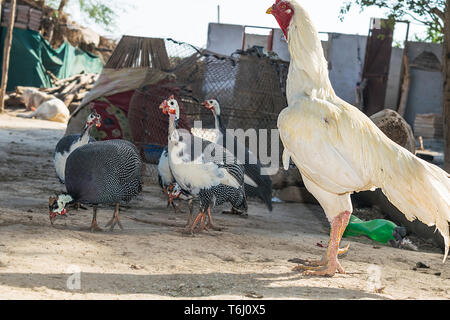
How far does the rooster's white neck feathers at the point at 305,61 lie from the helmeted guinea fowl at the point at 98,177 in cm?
194

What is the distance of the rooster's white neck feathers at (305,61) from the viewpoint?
4.42 metres

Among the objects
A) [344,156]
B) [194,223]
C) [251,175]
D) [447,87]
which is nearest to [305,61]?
[344,156]

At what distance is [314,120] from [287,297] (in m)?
1.34

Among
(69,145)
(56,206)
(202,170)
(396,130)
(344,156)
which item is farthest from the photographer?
(396,130)

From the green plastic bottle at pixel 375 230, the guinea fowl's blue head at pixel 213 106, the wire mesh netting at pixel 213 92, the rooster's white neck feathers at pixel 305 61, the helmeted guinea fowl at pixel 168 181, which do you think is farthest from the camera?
the wire mesh netting at pixel 213 92

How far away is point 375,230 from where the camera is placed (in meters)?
6.19

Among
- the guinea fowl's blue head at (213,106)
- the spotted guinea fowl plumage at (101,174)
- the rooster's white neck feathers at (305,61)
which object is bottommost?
the spotted guinea fowl plumage at (101,174)

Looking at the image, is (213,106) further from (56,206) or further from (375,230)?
(56,206)

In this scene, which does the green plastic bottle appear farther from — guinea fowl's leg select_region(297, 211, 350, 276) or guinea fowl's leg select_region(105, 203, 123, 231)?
guinea fowl's leg select_region(105, 203, 123, 231)

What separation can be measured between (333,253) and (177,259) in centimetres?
129

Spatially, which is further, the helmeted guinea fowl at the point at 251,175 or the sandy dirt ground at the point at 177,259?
the helmeted guinea fowl at the point at 251,175

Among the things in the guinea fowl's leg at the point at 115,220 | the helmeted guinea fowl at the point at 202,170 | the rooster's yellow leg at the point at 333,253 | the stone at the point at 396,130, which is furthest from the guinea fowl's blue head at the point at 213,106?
the rooster's yellow leg at the point at 333,253

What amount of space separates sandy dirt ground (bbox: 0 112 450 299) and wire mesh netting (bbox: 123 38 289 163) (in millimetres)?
1803

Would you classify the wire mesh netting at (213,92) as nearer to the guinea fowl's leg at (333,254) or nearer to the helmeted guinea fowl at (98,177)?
the helmeted guinea fowl at (98,177)
